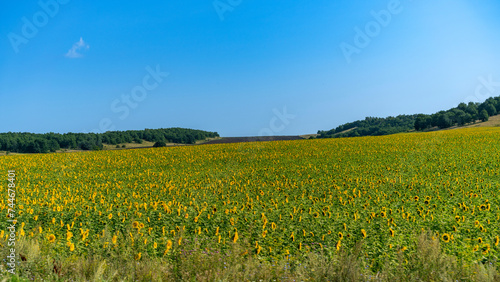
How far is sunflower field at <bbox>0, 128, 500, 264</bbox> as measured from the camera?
677 centimetres

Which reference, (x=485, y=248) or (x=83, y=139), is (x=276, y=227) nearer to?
(x=485, y=248)

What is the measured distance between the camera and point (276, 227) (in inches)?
298

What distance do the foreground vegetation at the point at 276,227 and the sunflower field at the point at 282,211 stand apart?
0.04 metres

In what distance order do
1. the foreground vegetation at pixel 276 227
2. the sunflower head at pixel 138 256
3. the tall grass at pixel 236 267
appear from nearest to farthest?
the tall grass at pixel 236 267 → the foreground vegetation at pixel 276 227 → the sunflower head at pixel 138 256

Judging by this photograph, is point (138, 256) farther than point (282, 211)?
No

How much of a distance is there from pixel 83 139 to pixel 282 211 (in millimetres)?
64430

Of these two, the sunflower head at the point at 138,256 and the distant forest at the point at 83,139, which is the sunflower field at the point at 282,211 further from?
the distant forest at the point at 83,139

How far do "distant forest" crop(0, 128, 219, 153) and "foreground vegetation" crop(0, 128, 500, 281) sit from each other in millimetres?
46319

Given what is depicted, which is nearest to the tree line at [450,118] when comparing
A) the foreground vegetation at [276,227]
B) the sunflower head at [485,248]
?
the foreground vegetation at [276,227]

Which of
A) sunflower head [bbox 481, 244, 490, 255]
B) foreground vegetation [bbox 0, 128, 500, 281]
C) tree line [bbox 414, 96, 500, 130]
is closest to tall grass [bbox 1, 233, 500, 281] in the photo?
foreground vegetation [bbox 0, 128, 500, 281]

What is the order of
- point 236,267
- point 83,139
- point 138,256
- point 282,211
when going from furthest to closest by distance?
point 83,139 < point 282,211 < point 138,256 < point 236,267

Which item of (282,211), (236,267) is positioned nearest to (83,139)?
(282,211)

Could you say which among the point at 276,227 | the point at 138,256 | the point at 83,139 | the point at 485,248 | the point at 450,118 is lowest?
the point at 485,248

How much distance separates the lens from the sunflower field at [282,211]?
6766 mm
